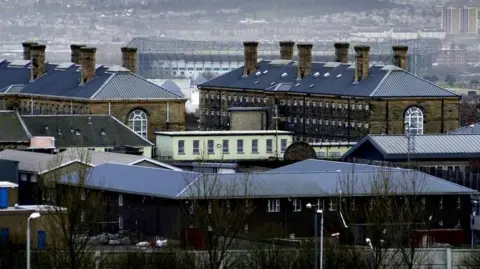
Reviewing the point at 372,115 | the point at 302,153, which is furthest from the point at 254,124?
the point at 302,153

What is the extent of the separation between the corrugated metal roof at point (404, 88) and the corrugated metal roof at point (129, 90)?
7.15 meters

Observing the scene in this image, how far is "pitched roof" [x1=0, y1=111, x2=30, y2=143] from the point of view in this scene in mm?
70250

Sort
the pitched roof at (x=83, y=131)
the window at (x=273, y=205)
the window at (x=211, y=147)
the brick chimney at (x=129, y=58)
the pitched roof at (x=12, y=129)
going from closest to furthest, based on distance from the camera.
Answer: the window at (x=273, y=205) → the pitched roof at (x=12, y=129) → the pitched roof at (x=83, y=131) → the window at (x=211, y=147) → the brick chimney at (x=129, y=58)

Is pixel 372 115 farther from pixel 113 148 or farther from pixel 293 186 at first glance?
pixel 293 186

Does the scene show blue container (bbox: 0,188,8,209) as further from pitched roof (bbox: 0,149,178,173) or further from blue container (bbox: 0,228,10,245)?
pitched roof (bbox: 0,149,178,173)

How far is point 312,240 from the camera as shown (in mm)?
49812

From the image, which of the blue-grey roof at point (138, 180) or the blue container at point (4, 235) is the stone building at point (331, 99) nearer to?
the blue-grey roof at point (138, 180)

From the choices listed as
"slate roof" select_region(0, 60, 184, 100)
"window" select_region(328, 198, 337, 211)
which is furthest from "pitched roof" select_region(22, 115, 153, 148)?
"window" select_region(328, 198, 337, 211)

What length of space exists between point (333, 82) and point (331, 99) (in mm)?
1190

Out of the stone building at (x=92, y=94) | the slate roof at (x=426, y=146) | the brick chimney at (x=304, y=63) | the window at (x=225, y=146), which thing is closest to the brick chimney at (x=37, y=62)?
the stone building at (x=92, y=94)

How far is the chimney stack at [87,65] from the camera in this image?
279 ft

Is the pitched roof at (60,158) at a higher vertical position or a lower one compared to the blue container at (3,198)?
higher

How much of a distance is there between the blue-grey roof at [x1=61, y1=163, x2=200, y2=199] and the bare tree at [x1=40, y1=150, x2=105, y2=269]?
28cm

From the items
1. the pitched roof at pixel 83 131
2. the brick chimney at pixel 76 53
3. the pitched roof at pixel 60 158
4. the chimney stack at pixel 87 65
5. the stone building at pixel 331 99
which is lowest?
the pitched roof at pixel 60 158
